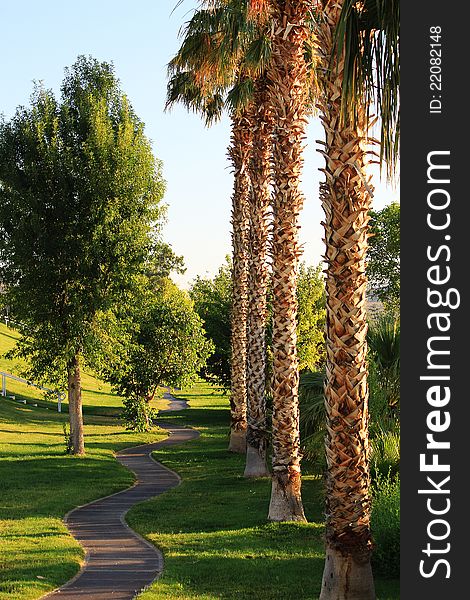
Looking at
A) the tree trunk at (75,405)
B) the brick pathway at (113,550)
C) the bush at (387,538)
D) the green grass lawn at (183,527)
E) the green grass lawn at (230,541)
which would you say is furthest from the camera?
the tree trunk at (75,405)

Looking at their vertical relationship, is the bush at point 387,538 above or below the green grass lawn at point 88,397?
below

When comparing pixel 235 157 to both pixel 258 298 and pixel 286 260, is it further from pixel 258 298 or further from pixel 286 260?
pixel 286 260

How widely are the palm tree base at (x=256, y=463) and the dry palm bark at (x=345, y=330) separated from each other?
1347 centimetres

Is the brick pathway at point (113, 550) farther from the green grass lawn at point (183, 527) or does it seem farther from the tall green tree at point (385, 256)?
the tall green tree at point (385, 256)

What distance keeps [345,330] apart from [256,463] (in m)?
14.5

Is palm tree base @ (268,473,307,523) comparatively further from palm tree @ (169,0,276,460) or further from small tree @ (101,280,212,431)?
small tree @ (101,280,212,431)

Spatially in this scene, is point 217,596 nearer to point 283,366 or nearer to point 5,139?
point 283,366

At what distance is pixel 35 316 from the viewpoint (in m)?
28.4

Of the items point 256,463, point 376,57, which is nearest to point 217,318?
point 256,463

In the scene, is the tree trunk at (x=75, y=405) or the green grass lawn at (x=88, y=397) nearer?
the tree trunk at (x=75, y=405)

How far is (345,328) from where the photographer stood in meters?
9.16

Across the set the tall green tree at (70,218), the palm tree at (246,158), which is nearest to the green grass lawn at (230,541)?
the palm tree at (246,158)

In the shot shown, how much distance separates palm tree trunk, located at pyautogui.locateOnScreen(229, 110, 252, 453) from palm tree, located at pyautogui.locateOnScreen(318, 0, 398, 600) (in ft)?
58.8

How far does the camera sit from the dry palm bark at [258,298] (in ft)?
74.3
